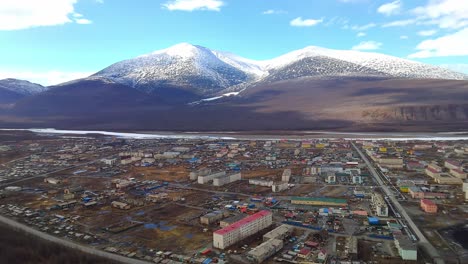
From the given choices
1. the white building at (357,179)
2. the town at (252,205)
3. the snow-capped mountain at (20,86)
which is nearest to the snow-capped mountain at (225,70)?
the snow-capped mountain at (20,86)

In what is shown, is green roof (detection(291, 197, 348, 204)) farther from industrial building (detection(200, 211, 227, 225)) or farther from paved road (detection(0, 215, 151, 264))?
paved road (detection(0, 215, 151, 264))

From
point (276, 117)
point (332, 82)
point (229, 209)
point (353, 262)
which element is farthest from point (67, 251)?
point (332, 82)

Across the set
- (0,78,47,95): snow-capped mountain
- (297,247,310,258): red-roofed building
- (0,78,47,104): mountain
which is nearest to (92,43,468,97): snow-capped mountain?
(0,78,47,95): snow-capped mountain

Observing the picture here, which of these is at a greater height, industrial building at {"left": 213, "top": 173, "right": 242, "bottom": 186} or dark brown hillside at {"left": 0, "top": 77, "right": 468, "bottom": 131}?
dark brown hillside at {"left": 0, "top": 77, "right": 468, "bottom": 131}

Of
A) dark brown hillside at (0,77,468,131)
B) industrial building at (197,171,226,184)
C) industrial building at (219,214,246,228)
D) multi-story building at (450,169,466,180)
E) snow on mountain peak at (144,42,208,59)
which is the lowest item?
industrial building at (219,214,246,228)

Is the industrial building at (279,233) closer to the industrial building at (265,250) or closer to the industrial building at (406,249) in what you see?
the industrial building at (265,250)

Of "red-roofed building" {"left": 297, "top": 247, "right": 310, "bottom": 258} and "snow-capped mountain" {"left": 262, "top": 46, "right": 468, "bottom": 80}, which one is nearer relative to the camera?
"red-roofed building" {"left": 297, "top": 247, "right": 310, "bottom": 258}

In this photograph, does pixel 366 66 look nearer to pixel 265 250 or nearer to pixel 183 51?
pixel 183 51

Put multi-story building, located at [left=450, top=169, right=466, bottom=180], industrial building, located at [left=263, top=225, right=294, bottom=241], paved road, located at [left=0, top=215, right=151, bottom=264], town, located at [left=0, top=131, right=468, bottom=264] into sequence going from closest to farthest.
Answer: paved road, located at [left=0, top=215, right=151, bottom=264] < town, located at [left=0, top=131, right=468, bottom=264] < industrial building, located at [left=263, top=225, right=294, bottom=241] < multi-story building, located at [left=450, top=169, right=466, bottom=180]
